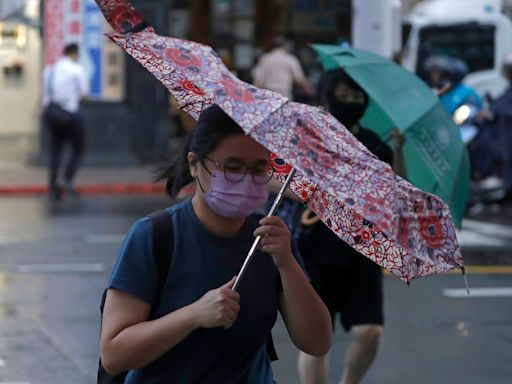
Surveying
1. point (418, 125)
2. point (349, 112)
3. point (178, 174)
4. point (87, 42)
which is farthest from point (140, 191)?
point (178, 174)

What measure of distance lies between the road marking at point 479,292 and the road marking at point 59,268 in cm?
287

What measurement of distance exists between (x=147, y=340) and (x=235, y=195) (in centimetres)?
42

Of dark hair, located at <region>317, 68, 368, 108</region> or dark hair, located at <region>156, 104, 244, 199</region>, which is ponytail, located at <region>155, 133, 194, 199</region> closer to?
dark hair, located at <region>156, 104, 244, 199</region>

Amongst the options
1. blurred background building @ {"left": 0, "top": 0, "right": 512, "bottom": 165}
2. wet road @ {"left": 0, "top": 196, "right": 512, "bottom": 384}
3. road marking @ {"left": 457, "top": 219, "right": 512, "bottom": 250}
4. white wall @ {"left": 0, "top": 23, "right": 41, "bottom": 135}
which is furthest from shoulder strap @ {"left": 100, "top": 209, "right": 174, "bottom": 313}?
white wall @ {"left": 0, "top": 23, "right": 41, "bottom": 135}

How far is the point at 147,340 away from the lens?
305cm

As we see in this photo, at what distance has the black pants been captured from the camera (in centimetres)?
1528

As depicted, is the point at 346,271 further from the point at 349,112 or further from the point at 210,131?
the point at 210,131

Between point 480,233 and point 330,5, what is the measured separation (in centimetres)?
1183

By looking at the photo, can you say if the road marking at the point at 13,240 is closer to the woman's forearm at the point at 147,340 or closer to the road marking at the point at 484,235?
the road marking at the point at 484,235

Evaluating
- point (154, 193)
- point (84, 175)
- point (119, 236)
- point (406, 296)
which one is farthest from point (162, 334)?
point (84, 175)

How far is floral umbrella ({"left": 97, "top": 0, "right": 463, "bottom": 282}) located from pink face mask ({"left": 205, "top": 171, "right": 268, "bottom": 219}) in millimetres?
224

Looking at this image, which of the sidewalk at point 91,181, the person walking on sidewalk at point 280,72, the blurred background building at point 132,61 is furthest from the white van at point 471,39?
the sidewalk at point 91,181

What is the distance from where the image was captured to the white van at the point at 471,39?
19.3 meters

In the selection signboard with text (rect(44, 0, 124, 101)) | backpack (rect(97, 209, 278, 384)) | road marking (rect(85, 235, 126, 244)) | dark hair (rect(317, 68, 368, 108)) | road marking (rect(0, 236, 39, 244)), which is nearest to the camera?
backpack (rect(97, 209, 278, 384))
